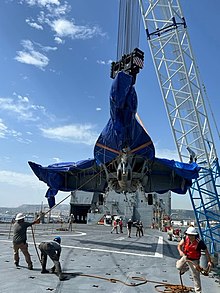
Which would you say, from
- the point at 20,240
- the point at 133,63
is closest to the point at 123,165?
the point at 133,63

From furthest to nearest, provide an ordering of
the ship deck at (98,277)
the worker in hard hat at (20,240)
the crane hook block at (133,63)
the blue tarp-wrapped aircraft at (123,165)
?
the crane hook block at (133,63) → the blue tarp-wrapped aircraft at (123,165) → the worker in hard hat at (20,240) → the ship deck at (98,277)

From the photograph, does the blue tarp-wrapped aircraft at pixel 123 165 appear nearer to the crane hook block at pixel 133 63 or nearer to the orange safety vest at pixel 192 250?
the crane hook block at pixel 133 63

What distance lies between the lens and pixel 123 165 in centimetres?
1619

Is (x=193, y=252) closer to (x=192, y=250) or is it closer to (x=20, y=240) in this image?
(x=192, y=250)

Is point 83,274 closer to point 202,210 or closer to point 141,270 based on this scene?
point 141,270

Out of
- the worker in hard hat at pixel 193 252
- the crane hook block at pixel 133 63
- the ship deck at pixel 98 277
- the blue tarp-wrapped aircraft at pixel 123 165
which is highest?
the crane hook block at pixel 133 63

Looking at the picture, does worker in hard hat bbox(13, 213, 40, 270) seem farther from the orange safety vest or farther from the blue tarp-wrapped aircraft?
the blue tarp-wrapped aircraft

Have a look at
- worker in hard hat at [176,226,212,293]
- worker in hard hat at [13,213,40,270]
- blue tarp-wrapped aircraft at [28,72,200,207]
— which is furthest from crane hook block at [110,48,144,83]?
worker in hard hat at [176,226,212,293]

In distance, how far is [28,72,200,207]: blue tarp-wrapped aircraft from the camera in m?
14.9

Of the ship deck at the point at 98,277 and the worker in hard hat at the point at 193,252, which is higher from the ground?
the worker in hard hat at the point at 193,252

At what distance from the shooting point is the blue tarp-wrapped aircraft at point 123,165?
14852 mm

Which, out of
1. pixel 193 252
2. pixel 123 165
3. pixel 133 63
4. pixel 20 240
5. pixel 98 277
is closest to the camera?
pixel 193 252

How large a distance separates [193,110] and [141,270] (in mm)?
18624

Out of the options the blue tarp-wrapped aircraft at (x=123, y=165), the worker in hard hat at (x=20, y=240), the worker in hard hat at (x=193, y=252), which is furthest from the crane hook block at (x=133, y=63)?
the worker in hard hat at (x=193, y=252)
